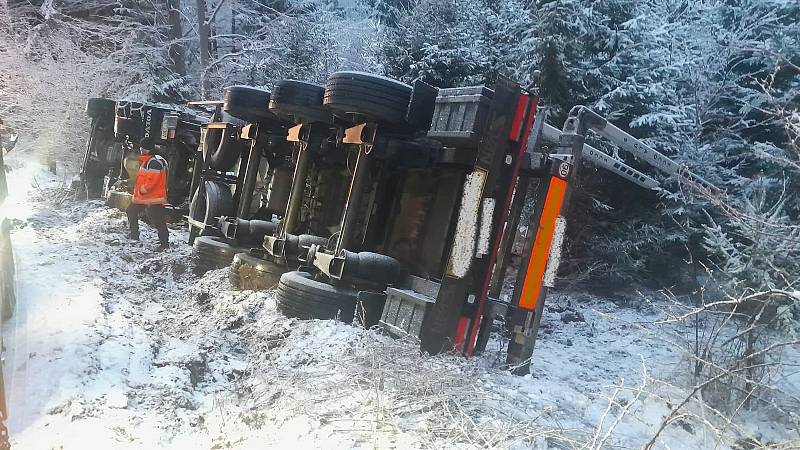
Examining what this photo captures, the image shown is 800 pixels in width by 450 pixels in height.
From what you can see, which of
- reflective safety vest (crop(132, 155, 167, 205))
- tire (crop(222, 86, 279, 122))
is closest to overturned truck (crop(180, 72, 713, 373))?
tire (crop(222, 86, 279, 122))

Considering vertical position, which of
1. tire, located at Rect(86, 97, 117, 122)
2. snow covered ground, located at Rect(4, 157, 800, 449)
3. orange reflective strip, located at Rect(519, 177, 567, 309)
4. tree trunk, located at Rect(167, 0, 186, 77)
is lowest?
snow covered ground, located at Rect(4, 157, 800, 449)

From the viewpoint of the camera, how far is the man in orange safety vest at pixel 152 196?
28.3 ft

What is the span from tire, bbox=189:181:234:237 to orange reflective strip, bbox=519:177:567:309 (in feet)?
16.4

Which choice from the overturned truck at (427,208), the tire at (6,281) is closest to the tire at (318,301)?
the overturned truck at (427,208)

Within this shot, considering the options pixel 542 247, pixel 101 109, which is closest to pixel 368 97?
pixel 542 247

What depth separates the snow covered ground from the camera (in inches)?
114

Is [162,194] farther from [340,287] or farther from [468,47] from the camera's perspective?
[468,47]

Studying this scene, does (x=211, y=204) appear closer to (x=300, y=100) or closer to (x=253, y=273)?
(x=253, y=273)

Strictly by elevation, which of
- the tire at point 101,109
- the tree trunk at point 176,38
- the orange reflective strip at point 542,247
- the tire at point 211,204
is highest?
the tree trunk at point 176,38

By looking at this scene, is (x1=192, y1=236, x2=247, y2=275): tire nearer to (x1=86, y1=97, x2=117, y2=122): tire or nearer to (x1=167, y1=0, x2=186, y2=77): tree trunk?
(x1=86, y1=97, x2=117, y2=122): tire

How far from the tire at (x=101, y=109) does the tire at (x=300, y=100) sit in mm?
9392

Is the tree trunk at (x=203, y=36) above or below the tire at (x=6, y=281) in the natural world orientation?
above

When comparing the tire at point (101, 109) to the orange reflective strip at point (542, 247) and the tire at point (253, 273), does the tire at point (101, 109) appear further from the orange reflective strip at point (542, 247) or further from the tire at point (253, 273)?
the orange reflective strip at point (542, 247)

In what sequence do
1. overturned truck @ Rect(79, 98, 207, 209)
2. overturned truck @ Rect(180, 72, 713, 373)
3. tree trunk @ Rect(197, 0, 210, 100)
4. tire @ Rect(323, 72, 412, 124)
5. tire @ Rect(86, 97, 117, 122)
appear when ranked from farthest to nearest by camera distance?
1. tree trunk @ Rect(197, 0, 210, 100)
2. tire @ Rect(86, 97, 117, 122)
3. overturned truck @ Rect(79, 98, 207, 209)
4. tire @ Rect(323, 72, 412, 124)
5. overturned truck @ Rect(180, 72, 713, 373)
